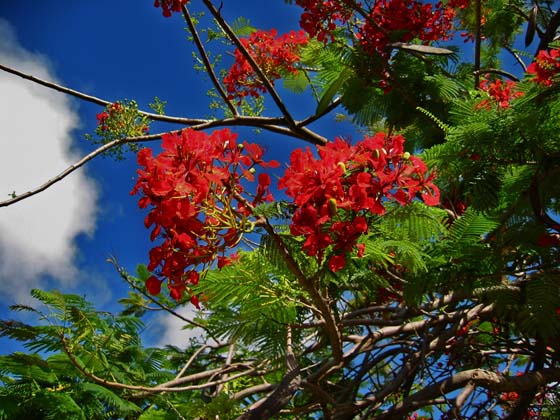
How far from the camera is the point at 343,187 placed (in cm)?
153

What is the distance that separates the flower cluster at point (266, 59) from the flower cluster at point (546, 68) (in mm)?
2344

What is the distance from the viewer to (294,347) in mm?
2436

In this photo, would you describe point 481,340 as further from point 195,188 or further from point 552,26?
point 195,188

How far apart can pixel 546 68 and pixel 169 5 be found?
212 centimetres

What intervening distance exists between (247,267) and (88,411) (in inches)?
55.1

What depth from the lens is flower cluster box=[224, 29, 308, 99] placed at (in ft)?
13.9

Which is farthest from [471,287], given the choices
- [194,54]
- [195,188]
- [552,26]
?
[552,26]

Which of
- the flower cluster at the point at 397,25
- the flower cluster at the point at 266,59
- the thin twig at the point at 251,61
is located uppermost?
the flower cluster at the point at 266,59

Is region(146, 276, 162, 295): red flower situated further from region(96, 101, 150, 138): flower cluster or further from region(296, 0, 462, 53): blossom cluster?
region(296, 0, 462, 53): blossom cluster

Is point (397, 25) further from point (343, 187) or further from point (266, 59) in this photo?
point (343, 187)

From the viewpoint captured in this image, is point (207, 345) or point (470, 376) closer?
point (470, 376)

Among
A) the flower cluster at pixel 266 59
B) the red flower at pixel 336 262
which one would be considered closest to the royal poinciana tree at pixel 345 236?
the red flower at pixel 336 262

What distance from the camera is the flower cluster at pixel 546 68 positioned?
1.96 metres

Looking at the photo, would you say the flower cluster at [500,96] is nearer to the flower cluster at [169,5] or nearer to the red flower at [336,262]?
the red flower at [336,262]
